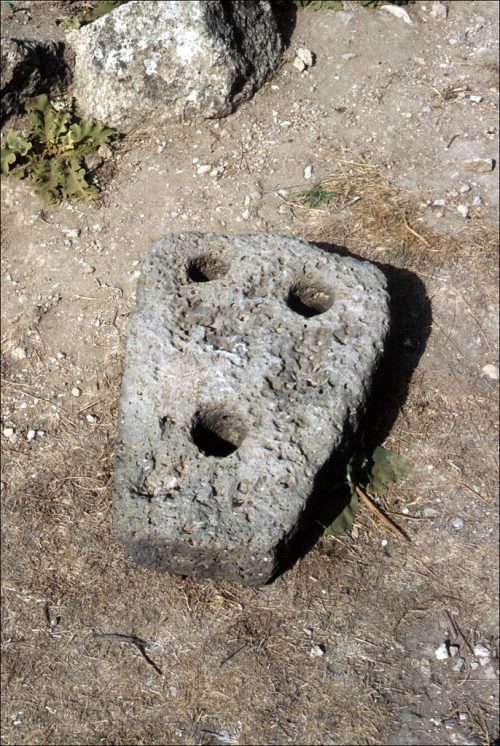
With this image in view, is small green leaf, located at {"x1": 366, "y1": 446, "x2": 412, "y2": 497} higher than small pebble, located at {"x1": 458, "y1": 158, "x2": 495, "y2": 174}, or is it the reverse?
small pebble, located at {"x1": 458, "y1": 158, "x2": 495, "y2": 174}

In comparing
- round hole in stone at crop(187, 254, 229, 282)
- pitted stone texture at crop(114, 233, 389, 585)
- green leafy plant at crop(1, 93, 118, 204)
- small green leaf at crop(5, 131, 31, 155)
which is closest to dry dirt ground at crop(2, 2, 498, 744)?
green leafy plant at crop(1, 93, 118, 204)

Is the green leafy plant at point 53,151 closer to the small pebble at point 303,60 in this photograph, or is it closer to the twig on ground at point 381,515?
the small pebble at point 303,60

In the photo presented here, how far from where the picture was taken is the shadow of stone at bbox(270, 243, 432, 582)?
304cm

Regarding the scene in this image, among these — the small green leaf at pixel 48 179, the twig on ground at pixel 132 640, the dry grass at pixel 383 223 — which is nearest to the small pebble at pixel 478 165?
the dry grass at pixel 383 223

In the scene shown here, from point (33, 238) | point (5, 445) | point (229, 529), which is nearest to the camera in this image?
point (229, 529)

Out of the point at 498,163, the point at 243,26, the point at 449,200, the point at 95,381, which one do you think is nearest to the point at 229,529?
the point at 95,381

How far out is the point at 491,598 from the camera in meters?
2.94

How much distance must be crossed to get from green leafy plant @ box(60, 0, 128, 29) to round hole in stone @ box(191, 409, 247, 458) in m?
3.24

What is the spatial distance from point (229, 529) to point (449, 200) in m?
2.28

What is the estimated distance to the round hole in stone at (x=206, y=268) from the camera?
3477 mm

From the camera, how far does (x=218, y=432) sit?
10.4ft

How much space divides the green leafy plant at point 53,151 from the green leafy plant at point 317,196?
1258 millimetres

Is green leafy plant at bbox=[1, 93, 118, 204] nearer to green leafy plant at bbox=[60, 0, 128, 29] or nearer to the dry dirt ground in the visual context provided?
the dry dirt ground

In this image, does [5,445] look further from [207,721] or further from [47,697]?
[207,721]
